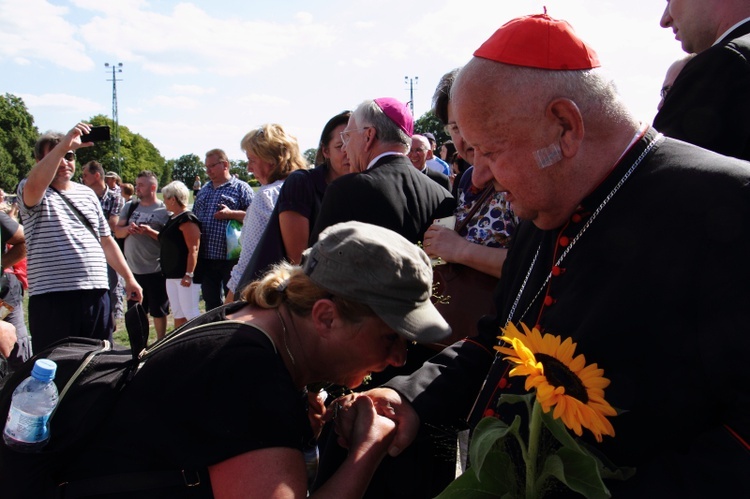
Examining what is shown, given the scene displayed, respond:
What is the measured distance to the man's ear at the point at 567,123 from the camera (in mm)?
1503

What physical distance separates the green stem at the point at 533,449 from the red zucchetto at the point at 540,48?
34.4 inches

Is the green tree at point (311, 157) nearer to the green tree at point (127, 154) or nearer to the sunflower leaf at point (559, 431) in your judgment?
the sunflower leaf at point (559, 431)

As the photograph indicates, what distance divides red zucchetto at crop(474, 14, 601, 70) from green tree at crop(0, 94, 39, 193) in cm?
6052

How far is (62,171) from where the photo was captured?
4625mm

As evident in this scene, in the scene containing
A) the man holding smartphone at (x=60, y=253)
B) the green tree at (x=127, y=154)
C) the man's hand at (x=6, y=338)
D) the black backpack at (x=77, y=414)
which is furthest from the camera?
the green tree at (x=127, y=154)

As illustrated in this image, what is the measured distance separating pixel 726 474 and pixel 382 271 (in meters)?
0.94

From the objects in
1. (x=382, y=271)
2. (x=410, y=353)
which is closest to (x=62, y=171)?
(x=410, y=353)

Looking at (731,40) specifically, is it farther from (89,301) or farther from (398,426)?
(89,301)

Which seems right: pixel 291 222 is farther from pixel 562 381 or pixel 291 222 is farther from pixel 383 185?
pixel 562 381

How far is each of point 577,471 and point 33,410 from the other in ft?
4.23

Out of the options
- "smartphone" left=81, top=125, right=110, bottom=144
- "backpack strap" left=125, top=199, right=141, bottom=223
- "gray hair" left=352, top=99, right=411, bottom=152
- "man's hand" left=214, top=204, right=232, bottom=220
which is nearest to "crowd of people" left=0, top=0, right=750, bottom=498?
"gray hair" left=352, top=99, right=411, bottom=152

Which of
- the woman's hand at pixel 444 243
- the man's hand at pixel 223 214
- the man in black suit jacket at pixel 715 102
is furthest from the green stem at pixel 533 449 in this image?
the man's hand at pixel 223 214

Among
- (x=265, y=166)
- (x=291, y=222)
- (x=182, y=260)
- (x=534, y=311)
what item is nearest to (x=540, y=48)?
(x=534, y=311)

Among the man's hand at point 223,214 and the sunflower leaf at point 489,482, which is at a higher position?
the sunflower leaf at point 489,482
